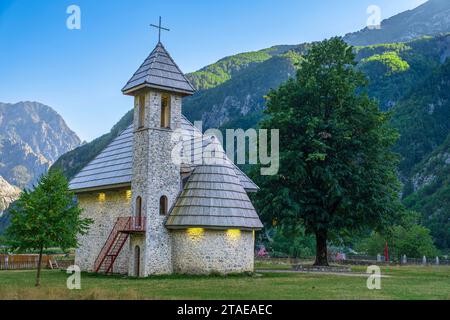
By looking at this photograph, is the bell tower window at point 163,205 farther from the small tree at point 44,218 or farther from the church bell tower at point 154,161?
the small tree at point 44,218

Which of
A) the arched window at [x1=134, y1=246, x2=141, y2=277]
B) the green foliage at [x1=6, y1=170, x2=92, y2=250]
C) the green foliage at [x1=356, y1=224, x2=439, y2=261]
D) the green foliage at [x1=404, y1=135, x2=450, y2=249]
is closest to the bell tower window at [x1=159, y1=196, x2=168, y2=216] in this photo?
the arched window at [x1=134, y1=246, x2=141, y2=277]

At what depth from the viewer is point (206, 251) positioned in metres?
28.8

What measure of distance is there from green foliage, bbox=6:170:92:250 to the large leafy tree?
15291mm

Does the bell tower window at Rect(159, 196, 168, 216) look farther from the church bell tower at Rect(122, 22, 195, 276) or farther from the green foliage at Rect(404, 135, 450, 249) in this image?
the green foliage at Rect(404, 135, 450, 249)

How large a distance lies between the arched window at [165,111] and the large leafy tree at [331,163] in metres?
8.60

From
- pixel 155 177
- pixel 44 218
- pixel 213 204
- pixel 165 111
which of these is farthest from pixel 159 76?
pixel 44 218

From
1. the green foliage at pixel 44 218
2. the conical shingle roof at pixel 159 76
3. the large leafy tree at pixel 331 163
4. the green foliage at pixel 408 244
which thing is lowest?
the green foliage at pixel 408 244

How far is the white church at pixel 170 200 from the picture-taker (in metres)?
28.8

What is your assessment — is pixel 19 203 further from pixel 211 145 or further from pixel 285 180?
pixel 285 180

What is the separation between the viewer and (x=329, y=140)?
36.1 meters

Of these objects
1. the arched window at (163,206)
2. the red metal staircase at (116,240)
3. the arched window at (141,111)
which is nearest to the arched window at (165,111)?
the arched window at (141,111)

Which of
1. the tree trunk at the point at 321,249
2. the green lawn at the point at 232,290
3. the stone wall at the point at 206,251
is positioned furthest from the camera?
the tree trunk at the point at 321,249

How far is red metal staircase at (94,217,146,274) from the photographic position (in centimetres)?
2905

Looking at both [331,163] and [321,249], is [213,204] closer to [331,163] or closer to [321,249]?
[331,163]
